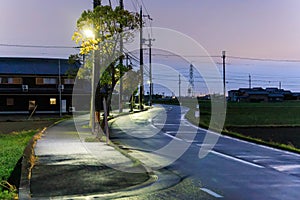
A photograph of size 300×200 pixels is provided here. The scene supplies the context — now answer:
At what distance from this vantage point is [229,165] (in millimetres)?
11430

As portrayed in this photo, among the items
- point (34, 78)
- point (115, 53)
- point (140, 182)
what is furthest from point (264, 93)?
point (140, 182)

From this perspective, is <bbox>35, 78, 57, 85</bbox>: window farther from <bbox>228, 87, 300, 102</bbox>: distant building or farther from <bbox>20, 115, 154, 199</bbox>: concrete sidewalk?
<bbox>228, 87, 300, 102</bbox>: distant building

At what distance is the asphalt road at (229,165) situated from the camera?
8133 millimetres

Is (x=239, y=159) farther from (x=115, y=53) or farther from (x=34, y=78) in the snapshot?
(x=34, y=78)

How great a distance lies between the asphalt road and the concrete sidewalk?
1.01 meters

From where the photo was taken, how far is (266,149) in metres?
15.5

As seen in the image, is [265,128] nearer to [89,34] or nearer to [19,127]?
[89,34]

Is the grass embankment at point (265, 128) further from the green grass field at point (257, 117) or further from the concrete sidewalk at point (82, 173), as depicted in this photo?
the concrete sidewalk at point (82, 173)

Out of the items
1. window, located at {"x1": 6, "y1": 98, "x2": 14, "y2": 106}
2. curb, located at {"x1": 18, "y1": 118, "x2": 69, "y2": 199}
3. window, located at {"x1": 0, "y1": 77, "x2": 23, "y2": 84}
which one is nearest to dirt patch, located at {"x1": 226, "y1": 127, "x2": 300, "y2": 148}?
curb, located at {"x1": 18, "y1": 118, "x2": 69, "y2": 199}

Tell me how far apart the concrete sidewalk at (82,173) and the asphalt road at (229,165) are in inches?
39.9

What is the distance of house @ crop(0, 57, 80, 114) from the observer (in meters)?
53.2

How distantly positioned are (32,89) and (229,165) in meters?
45.7

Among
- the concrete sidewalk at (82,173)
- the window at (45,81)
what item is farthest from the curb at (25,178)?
the window at (45,81)

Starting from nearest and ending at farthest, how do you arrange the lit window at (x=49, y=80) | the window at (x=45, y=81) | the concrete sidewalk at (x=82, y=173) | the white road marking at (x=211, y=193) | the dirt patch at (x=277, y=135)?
the white road marking at (x=211, y=193), the concrete sidewalk at (x=82, y=173), the dirt patch at (x=277, y=135), the window at (x=45, y=81), the lit window at (x=49, y=80)
